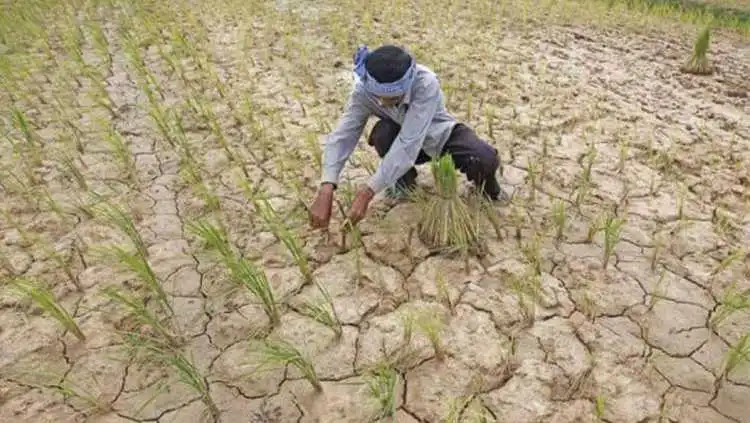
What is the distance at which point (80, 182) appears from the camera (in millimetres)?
2717

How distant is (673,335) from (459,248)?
2.63 feet

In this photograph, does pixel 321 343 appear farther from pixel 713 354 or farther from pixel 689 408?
pixel 713 354

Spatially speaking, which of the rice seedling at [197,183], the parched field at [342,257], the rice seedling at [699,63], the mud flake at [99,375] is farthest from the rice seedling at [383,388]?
the rice seedling at [699,63]

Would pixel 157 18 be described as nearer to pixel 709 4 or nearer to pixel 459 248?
pixel 459 248

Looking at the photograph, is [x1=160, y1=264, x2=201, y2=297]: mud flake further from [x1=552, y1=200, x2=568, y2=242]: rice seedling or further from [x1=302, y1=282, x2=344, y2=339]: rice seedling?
[x1=552, y1=200, x2=568, y2=242]: rice seedling

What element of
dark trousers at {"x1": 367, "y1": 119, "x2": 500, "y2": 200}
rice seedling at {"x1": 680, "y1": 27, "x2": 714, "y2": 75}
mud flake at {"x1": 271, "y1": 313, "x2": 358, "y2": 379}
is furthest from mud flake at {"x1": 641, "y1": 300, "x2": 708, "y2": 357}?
rice seedling at {"x1": 680, "y1": 27, "x2": 714, "y2": 75}

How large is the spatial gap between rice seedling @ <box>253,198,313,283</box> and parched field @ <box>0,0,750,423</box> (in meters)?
0.01

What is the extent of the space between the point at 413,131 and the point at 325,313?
79 centimetres

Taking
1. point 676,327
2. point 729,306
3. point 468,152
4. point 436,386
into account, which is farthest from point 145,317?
point 729,306

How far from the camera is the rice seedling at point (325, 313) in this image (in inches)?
74.5

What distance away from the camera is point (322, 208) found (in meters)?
A: 2.17

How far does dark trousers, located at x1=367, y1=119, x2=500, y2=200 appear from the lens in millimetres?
2383

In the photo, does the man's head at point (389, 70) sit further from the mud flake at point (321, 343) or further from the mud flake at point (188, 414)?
the mud flake at point (188, 414)

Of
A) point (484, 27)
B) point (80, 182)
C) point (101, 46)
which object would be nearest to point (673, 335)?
point (80, 182)
